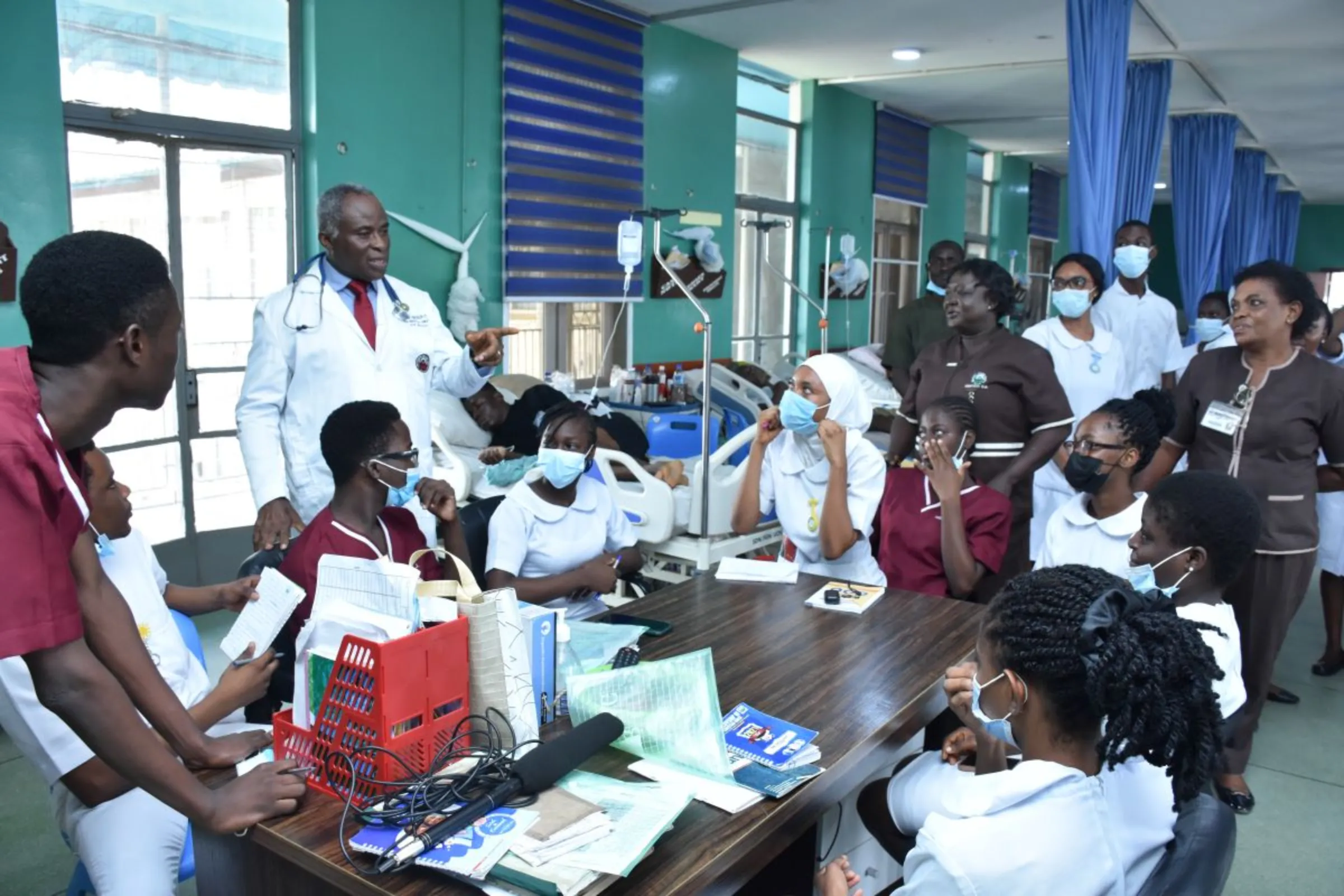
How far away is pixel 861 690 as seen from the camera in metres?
1.84

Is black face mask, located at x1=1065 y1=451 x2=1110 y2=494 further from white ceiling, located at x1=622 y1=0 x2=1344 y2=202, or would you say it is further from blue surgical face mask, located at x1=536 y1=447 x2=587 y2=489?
white ceiling, located at x1=622 y1=0 x2=1344 y2=202

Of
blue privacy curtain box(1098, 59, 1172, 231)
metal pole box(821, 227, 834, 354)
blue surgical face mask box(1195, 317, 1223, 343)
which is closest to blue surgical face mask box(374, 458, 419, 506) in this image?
blue privacy curtain box(1098, 59, 1172, 231)

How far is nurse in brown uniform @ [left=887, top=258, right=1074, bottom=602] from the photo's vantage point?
3.07 m

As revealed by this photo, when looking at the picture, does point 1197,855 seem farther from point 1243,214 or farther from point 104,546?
point 1243,214

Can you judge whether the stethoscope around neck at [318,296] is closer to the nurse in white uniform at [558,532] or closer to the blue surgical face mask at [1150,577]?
the nurse in white uniform at [558,532]

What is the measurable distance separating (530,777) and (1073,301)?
116 inches

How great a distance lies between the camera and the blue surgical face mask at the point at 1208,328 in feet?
20.5

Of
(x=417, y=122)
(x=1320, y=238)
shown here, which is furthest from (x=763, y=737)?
(x=1320, y=238)

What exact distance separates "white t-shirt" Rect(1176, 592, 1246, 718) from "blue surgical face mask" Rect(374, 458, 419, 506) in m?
1.51

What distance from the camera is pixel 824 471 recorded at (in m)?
2.74

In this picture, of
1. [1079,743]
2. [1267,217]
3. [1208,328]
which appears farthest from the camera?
[1267,217]

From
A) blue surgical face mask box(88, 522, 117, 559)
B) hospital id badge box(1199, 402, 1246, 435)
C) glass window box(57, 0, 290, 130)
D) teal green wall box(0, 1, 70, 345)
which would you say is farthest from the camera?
glass window box(57, 0, 290, 130)

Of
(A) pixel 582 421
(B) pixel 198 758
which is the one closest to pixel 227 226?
(A) pixel 582 421

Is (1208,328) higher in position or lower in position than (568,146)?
lower
